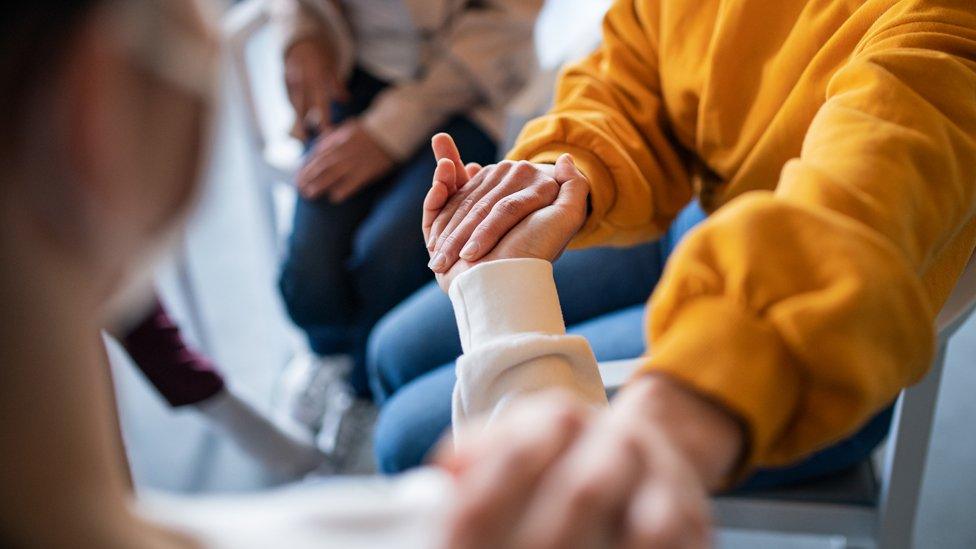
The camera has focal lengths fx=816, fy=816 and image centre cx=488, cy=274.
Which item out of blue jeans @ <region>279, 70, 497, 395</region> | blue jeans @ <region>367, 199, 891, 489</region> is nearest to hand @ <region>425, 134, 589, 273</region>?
blue jeans @ <region>367, 199, 891, 489</region>

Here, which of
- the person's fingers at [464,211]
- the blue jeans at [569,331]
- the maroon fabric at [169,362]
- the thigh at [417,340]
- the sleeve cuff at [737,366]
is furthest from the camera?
the maroon fabric at [169,362]

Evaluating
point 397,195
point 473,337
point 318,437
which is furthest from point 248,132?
point 473,337

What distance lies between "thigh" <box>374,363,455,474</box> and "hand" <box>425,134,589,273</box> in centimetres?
20

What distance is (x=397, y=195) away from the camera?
3.73 feet

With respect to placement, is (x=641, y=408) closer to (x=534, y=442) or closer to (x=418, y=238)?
(x=534, y=442)

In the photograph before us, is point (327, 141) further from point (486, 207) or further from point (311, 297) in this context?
point (486, 207)

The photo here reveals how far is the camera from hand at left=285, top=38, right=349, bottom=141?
118cm

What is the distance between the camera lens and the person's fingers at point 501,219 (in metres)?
0.56

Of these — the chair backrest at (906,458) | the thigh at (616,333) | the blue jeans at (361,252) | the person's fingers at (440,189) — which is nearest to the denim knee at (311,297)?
the blue jeans at (361,252)

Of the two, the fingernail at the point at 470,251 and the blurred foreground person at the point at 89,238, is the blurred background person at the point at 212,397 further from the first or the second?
the blurred foreground person at the point at 89,238

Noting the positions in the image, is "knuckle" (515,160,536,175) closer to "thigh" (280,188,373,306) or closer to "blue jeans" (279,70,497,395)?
"blue jeans" (279,70,497,395)

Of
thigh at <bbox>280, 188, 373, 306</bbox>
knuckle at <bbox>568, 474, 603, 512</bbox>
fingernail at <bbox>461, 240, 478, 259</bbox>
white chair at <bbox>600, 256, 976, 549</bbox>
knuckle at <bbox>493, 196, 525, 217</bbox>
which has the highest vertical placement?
knuckle at <bbox>568, 474, 603, 512</bbox>

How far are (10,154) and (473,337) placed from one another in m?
0.31

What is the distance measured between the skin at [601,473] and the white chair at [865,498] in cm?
26
